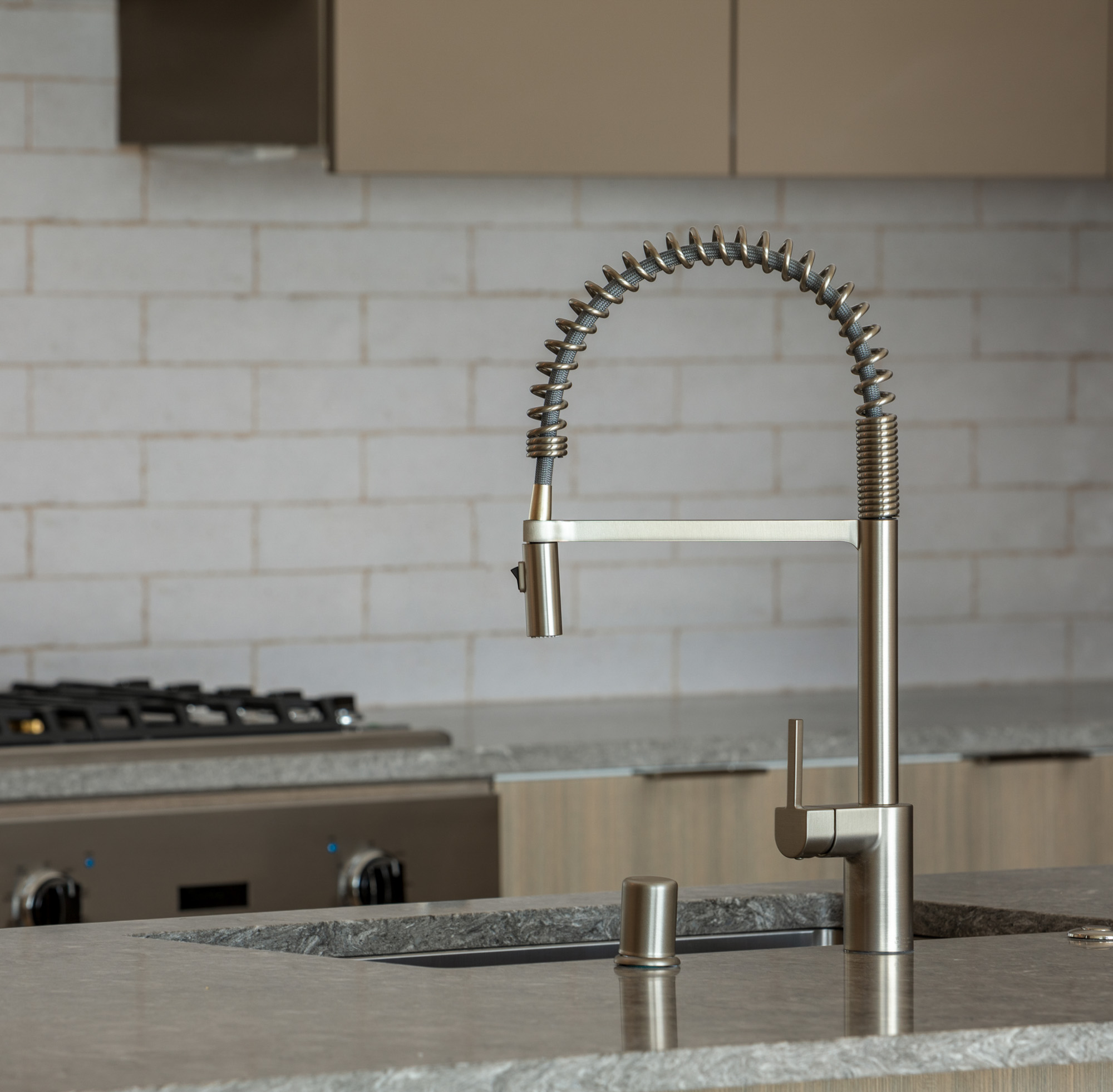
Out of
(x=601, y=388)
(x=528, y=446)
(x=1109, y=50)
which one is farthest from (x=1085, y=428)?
(x=528, y=446)

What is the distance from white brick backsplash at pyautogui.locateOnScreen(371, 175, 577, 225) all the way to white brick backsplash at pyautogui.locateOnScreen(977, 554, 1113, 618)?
1.04 metres

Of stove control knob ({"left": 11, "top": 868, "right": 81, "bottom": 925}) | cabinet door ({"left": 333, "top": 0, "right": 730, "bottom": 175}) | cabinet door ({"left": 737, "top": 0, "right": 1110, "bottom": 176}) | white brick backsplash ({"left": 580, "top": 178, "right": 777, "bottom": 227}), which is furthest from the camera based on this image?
white brick backsplash ({"left": 580, "top": 178, "right": 777, "bottom": 227})

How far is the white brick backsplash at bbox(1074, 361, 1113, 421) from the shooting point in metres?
2.96

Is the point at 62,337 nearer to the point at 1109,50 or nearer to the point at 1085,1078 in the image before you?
the point at 1109,50

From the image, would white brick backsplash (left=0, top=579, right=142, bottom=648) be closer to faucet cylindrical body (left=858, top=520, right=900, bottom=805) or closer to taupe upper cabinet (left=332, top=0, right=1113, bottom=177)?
taupe upper cabinet (left=332, top=0, right=1113, bottom=177)

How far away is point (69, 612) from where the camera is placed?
8.57 ft

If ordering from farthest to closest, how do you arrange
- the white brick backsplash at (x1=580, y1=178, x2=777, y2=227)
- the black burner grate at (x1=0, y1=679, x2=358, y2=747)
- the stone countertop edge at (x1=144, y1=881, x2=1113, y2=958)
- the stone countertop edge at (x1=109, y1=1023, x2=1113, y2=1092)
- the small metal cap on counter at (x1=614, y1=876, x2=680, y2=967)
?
the white brick backsplash at (x1=580, y1=178, x2=777, y2=227)
the black burner grate at (x1=0, y1=679, x2=358, y2=747)
the stone countertop edge at (x1=144, y1=881, x2=1113, y2=958)
the small metal cap on counter at (x1=614, y1=876, x2=680, y2=967)
the stone countertop edge at (x1=109, y1=1023, x2=1113, y2=1092)

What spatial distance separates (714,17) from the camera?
7.89 ft

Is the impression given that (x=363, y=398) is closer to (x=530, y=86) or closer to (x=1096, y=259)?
(x=530, y=86)

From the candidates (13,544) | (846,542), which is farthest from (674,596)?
(846,542)

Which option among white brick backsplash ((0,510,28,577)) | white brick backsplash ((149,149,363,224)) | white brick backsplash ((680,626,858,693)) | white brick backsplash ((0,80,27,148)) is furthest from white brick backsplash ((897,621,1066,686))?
white brick backsplash ((0,80,27,148))

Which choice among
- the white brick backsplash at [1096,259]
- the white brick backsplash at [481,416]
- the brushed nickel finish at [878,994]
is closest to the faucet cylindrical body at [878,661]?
the brushed nickel finish at [878,994]

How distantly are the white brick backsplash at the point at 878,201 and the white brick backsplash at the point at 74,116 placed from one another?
46.7 inches

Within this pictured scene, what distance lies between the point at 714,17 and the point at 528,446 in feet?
5.16
